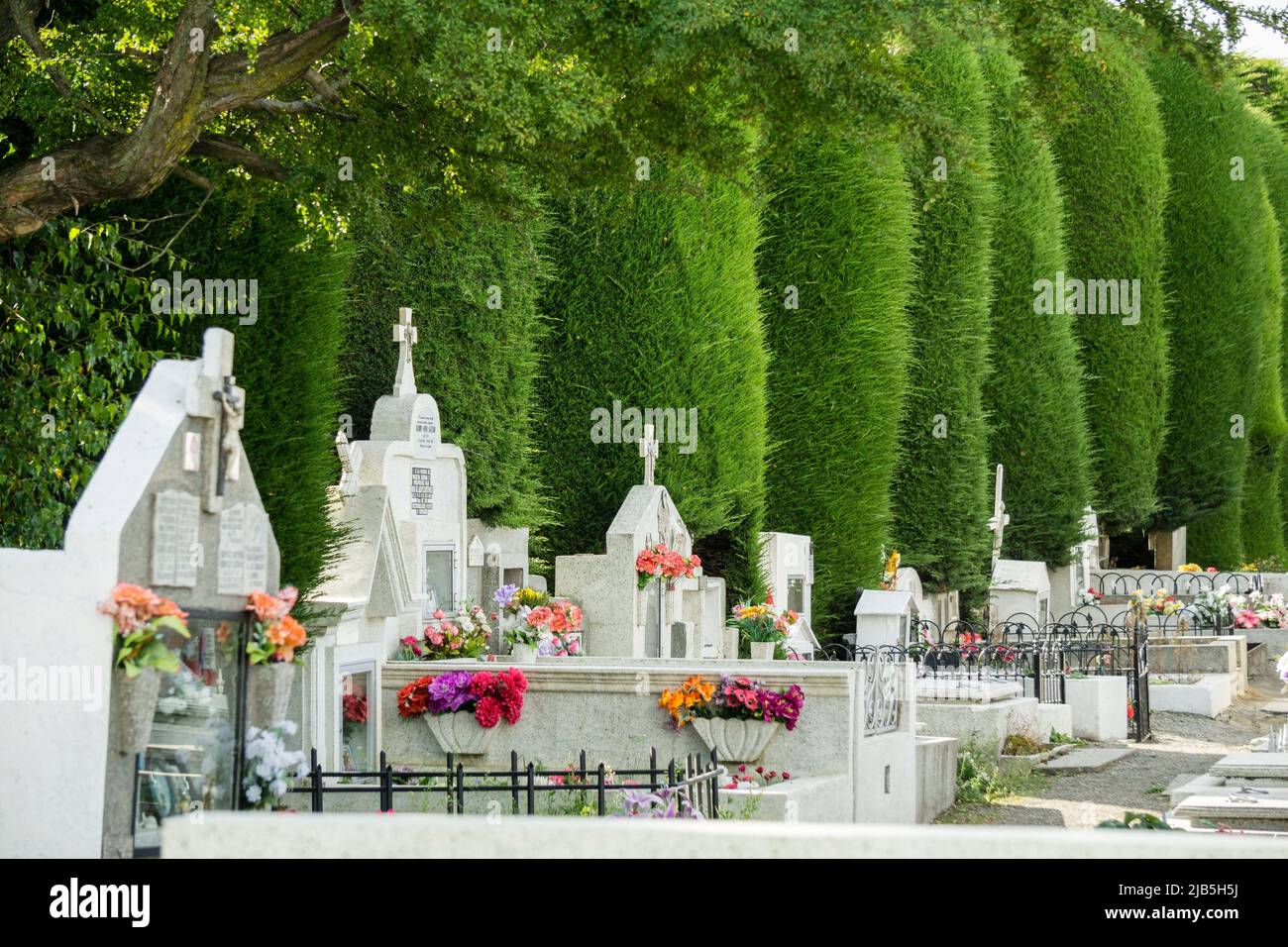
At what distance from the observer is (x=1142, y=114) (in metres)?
33.0

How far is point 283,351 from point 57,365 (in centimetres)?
166

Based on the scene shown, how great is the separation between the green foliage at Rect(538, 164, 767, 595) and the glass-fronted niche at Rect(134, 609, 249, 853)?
9.52 metres

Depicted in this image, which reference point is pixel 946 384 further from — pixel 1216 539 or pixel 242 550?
pixel 242 550

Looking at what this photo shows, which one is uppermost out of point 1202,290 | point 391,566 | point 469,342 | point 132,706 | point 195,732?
point 1202,290

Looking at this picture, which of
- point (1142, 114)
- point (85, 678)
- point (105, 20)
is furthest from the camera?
point (1142, 114)

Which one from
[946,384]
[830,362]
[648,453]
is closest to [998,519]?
[946,384]

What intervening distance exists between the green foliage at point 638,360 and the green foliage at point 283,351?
6.22 metres

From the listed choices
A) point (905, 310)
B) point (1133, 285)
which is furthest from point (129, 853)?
point (1133, 285)

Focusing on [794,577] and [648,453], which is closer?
[648,453]

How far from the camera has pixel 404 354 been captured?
44.6 ft

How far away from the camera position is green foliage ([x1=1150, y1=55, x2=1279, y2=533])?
118 ft
